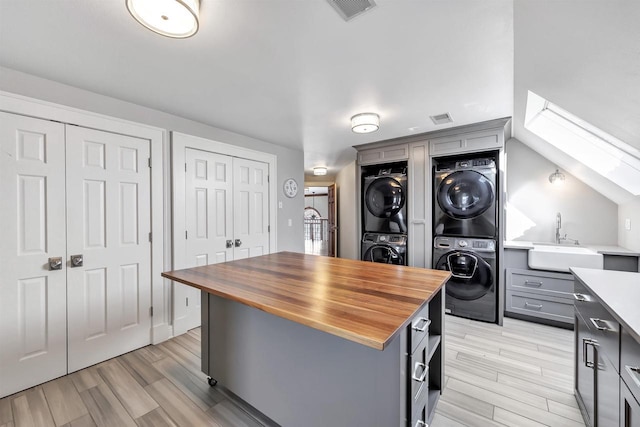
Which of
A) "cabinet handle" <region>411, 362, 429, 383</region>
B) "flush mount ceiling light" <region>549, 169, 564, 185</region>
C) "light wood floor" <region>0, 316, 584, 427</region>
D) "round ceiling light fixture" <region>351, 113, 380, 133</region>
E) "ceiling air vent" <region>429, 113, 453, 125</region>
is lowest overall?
"light wood floor" <region>0, 316, 584, 427</region>

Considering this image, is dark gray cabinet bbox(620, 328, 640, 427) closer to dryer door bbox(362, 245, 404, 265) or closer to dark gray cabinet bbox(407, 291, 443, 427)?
dark gray cabinet bbox(407, 291, 443, 427)

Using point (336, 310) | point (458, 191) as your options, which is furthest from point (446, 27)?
point (458, 191)

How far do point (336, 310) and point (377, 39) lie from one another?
153 centimetres

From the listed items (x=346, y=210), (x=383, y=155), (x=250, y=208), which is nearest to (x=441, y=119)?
(x=383, y=155)

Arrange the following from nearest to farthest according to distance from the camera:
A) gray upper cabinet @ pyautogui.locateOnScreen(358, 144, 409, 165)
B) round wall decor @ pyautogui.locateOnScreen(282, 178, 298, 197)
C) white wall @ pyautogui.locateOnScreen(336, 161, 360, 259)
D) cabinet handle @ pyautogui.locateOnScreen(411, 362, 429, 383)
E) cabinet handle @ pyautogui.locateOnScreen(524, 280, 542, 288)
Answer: cabinet handle @ pyautogui.locateOnScreen(411, 362, 429, 383) → cabinet handle @ pyautogui.locateOnScreen(524, 280, 542, 288) → gray upper cabinet @ pyautogui.locateOnScreen(358, 144, 409, 165) → round wall decor @ pyautogui.locateOnScreen(282, 178, 298, 197) → white wall @ pyautogui.locateOnScreen(336, 161, 360, 259)

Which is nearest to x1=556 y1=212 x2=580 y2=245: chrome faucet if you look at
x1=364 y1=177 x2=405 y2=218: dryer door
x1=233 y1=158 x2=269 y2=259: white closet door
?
x1=364 y1=177 x2=405 y2=218: dryer door

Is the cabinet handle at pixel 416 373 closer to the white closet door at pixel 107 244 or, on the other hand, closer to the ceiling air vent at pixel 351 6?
the ceiling air vent at pixel 351 6

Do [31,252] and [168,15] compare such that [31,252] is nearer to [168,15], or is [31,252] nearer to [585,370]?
[168,15]

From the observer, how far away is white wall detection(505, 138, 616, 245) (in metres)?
3.16

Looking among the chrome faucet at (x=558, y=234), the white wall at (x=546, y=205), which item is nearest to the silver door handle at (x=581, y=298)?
the chrome faucet at (x=558, y=234)

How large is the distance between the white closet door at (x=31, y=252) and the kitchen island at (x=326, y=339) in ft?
4.05

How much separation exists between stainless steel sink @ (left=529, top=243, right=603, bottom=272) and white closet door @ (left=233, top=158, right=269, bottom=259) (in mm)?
3345

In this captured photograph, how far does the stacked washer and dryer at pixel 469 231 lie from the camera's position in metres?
2.97

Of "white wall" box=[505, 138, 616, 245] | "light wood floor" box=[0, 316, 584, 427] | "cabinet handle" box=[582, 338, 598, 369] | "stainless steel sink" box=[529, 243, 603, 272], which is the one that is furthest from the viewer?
"white wall" box=[505, 138, 616, 245]
